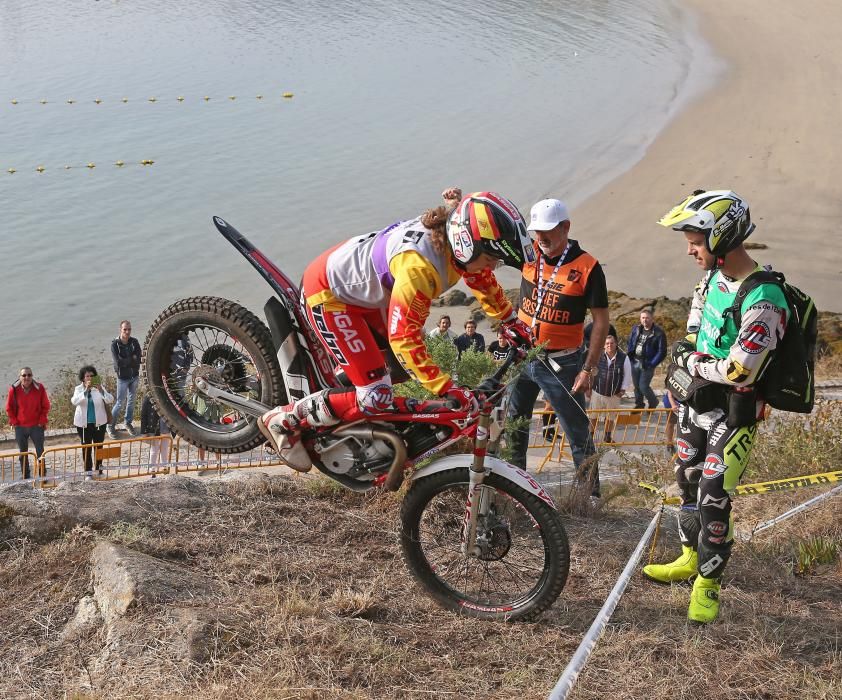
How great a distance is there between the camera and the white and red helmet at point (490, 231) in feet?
15.7

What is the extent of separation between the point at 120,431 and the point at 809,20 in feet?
152

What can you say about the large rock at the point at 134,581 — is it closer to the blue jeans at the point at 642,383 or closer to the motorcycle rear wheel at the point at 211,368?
the motorcycle rear wheel at the point at 211,368

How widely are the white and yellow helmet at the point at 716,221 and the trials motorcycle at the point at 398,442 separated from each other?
1.18 meters

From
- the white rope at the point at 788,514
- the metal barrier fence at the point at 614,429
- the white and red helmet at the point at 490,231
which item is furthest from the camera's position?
the metal barrier fence at the point at 614,429

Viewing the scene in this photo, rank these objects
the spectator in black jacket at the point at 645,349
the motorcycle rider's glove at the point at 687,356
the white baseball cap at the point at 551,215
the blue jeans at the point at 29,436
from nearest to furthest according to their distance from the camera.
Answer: the motorcycle rider's glove at the point at 687,356 → the white baseball cap at the point at 551,215 → the blue jeans at the point at 29,436 → the spectator in black jacket at the point at 645,349

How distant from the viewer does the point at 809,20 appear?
49.8 m

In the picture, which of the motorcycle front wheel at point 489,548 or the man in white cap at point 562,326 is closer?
the motorcycle front wheel at point 489,548

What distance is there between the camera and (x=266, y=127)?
40625 mm

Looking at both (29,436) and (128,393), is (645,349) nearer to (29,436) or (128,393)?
(128,393)

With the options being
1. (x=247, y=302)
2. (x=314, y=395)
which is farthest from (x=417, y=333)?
(x=247, y=302)

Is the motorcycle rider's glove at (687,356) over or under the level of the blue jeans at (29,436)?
over

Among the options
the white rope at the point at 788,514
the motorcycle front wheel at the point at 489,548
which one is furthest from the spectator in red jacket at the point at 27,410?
the white rope at the point at 788,514

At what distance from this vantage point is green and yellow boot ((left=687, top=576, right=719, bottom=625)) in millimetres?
5422

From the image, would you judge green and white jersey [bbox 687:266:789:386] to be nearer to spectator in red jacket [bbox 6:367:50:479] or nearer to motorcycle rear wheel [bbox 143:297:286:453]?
motorcycle rear wheel [bbox 143:297:286:453]
